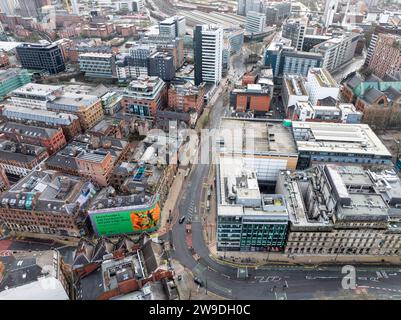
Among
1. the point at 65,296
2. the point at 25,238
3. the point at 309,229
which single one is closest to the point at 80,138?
the point at 25,238

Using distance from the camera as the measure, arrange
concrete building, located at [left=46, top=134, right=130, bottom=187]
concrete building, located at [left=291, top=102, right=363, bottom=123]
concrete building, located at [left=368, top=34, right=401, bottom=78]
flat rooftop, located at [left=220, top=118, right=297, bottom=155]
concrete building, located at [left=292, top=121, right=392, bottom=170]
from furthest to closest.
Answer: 1. concrete building, located at [left=368, top=34, right=401, bottom=78]
2. concrete building, located at [left=291, top=102, right=363, bottom=123]
3. flat rooftop, located at [left=220, top=118, right=297, bottom=155]
4. concrete building, located at [left=292, top=121, right=392, bottom=170]
5. concrete building, located at [left=46, top=134, right=130, bottom=187]

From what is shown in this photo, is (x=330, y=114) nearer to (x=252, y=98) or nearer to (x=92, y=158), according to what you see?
(x=252, y=98)

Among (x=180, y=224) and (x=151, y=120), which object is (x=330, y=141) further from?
(x=151, y=120)

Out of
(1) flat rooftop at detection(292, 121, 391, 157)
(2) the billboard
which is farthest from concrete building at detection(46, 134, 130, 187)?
(1) flat rooftop at detection(292, 121, 391, 157)

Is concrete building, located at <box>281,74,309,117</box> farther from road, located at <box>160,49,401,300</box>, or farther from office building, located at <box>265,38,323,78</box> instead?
road, located at <box>160,49,401,300</box>

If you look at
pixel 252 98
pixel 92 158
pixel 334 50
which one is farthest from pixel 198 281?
pixel 334 50

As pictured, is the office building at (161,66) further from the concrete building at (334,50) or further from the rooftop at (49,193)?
the concrete building at (334,50)

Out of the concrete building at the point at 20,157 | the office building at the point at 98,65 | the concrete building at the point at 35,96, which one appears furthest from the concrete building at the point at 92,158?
the office building at the point at 98,65
